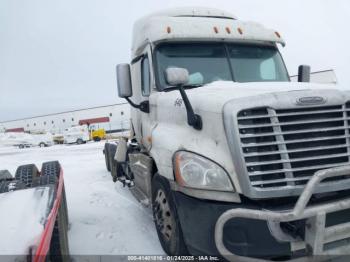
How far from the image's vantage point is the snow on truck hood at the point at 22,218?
186 cm

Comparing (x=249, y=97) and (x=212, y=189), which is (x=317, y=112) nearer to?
(x=249, y=97)

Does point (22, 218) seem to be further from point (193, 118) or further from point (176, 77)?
point (176, 77)

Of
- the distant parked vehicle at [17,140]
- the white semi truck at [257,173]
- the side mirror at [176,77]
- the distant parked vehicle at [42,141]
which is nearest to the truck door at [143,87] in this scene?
the white semi truck at [257,173]

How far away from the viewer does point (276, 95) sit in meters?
2.70

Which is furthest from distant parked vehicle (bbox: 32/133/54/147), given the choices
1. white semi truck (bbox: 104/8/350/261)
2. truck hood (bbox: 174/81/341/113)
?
truck hood (bbox: 174/81/341/113)

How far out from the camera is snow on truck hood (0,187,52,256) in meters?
1.86

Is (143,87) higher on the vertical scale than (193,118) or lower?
higher

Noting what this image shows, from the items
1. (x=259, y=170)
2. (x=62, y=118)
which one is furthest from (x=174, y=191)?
(x=62, y=118)

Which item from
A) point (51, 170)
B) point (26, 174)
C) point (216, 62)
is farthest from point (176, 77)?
point (26, 174)

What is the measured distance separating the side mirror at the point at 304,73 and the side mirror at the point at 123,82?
289cm

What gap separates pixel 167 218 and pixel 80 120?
65509 mm

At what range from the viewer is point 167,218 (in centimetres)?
340

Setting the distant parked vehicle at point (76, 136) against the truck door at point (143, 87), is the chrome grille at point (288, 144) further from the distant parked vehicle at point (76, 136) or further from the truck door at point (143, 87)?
the distant parked vehicle at point (76, 136)

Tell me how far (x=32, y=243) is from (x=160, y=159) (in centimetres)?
177
